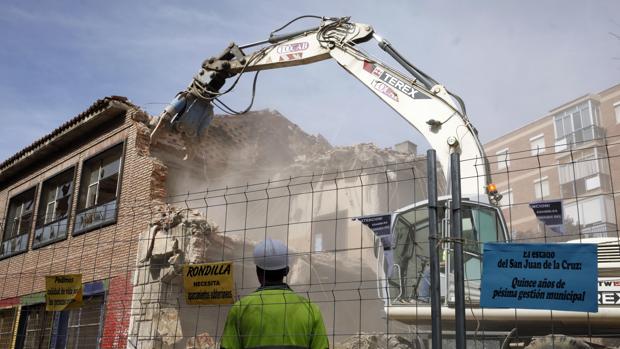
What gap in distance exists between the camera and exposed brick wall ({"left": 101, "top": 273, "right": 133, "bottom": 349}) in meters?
11.6

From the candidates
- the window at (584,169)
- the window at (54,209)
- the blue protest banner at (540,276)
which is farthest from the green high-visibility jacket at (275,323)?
the window at (584,169)

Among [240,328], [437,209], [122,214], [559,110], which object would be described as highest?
[559,110]

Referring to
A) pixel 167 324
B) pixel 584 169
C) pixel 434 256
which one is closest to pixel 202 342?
pixel 167 324

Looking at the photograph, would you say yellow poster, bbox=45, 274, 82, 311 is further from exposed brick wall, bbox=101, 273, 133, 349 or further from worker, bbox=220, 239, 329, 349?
worker, bbox=220, 239, 329, 349

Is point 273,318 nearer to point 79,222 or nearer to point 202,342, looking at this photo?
point 202,342

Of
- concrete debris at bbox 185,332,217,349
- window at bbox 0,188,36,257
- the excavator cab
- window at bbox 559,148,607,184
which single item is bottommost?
concrete debris at bbox 185,332,217,349

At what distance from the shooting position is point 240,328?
10.5 feet

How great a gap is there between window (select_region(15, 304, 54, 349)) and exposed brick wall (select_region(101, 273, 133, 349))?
270cm

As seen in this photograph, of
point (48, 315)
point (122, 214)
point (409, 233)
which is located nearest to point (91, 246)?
point (122, 214)

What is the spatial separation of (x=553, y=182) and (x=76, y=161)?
33.2 m

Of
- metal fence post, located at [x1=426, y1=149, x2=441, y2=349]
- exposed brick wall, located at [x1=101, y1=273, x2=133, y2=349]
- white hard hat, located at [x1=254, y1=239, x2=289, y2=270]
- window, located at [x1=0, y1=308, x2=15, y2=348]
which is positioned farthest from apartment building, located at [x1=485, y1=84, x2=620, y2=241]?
white hard hat, located at [x1=254, y1=239, x2=289, y2=270]

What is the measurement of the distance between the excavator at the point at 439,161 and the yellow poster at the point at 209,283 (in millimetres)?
1697

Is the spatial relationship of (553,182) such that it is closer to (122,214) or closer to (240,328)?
(122,214)

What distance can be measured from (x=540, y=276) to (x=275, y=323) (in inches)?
61.9
